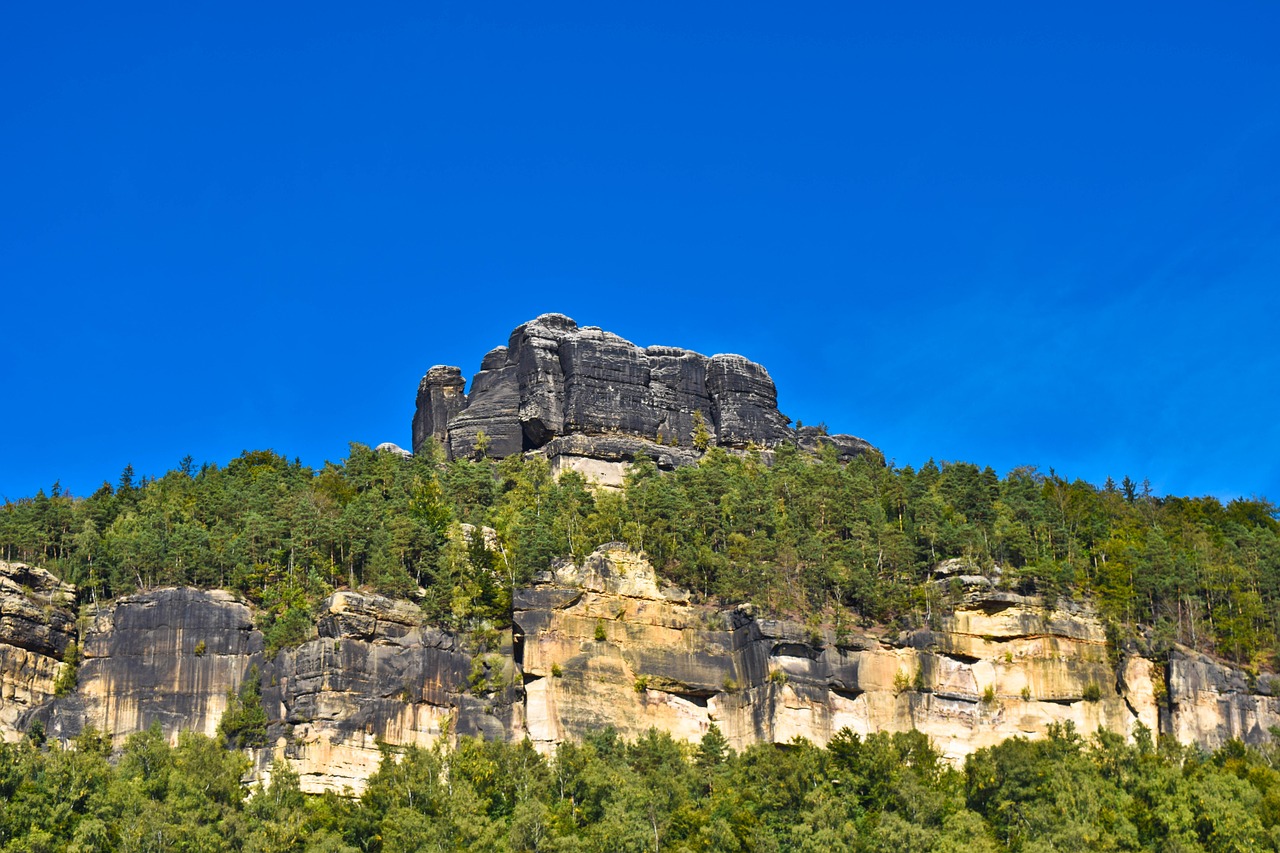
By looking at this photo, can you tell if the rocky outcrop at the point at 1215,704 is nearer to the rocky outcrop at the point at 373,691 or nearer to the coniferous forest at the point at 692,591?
the coniferous forest at the point at 692,591

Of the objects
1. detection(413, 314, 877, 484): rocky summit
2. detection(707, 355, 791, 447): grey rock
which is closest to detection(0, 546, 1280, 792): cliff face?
detection(413, 314, 877, 484): rocky summit

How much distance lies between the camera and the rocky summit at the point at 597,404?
129375 millimetres

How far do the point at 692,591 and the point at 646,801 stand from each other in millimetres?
20267

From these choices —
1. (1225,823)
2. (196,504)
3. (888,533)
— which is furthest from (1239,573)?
(196,504)

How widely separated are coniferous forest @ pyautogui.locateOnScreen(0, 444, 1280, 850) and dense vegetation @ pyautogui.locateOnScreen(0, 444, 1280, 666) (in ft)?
0.57

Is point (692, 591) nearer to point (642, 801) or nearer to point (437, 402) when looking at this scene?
point (642, 801)

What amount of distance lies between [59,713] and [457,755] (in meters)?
19.2

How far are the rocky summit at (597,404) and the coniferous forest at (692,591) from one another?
3613 mm

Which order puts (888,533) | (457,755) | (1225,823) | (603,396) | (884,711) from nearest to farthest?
1. (1225,823)
2. (457,755)
3. (884,711)
4. (888,533)
5. (603,396)

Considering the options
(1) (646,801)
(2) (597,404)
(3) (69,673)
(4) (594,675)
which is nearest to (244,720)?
(3) (69,673)

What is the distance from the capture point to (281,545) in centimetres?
10250

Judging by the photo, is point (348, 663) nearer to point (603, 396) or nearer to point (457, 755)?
Answer: point (457, 755)

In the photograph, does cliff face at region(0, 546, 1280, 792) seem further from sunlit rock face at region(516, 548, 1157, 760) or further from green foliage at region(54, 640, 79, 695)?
green foliage at region(54, 640, 79, 695)

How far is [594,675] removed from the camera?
96.6m
